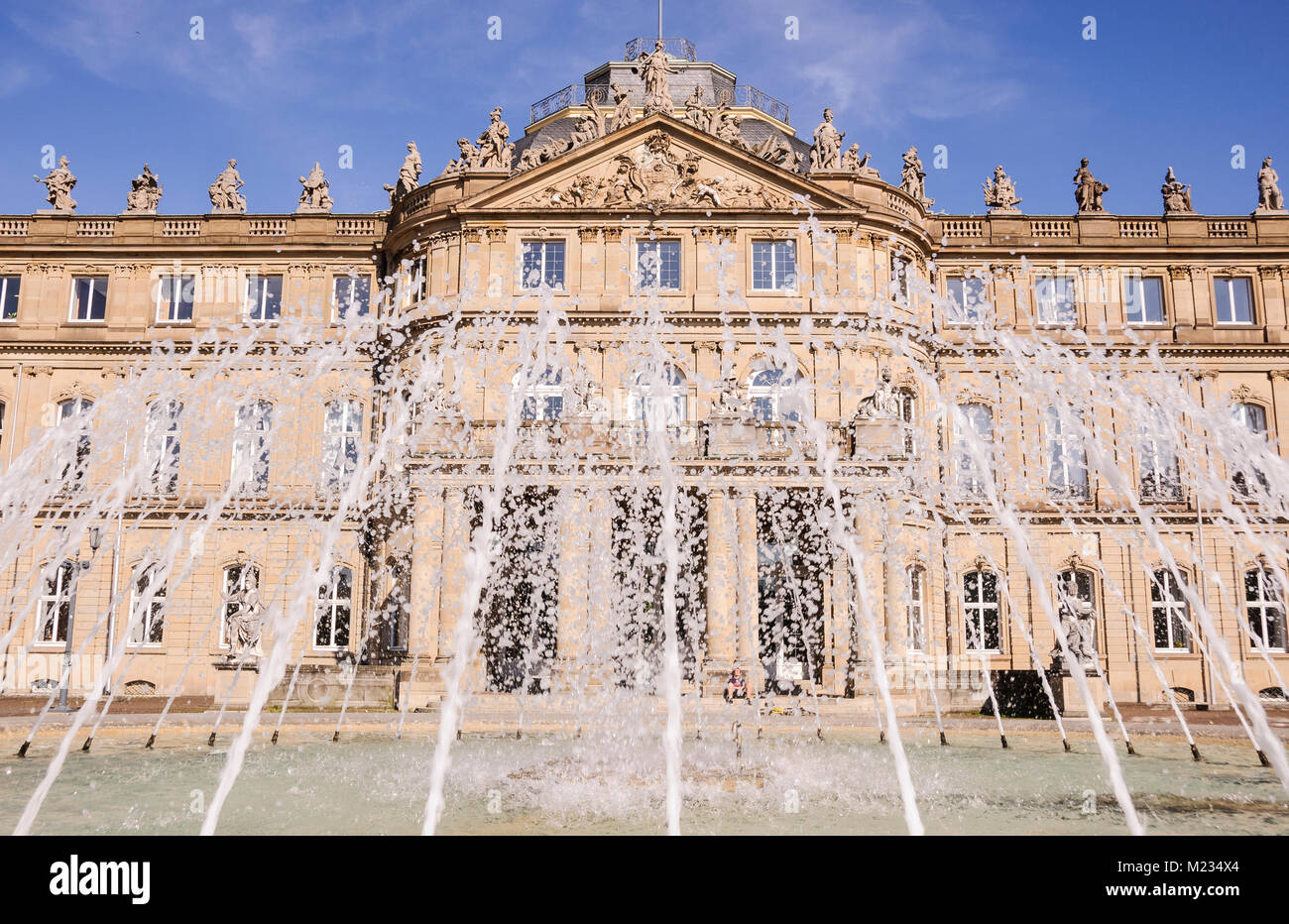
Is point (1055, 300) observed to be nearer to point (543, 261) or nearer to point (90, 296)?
point (543, 261)

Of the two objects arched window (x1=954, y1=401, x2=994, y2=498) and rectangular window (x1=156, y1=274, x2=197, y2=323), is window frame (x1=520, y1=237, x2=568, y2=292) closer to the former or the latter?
rectangular window (x1=156, y1=274, x2=197, y2=323)

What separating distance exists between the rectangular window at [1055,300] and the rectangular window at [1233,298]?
5234 millimetres

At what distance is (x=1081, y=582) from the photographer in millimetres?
38875

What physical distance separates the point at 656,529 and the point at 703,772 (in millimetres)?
17692

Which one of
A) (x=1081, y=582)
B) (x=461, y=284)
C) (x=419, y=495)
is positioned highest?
(x=461, y=284)

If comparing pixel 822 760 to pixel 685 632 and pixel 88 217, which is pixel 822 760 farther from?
pixel 88 217

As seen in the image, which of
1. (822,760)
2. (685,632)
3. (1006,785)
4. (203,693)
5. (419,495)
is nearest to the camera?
(1006,785)

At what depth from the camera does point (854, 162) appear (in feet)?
124

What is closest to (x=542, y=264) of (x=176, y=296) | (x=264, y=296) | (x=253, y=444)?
(x=264, y=296)

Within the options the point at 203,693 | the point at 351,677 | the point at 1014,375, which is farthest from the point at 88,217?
the point at 1014,375

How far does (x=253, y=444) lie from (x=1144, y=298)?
33.0 meters

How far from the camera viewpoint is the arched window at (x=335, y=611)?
38.2 meters

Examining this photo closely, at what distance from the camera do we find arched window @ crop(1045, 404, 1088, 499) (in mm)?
38812

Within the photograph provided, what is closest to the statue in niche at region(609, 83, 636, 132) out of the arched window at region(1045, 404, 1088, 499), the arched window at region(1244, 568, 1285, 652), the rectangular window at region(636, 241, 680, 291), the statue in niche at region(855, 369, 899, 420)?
the rectangular window at region(636, 241, 680, 291)
